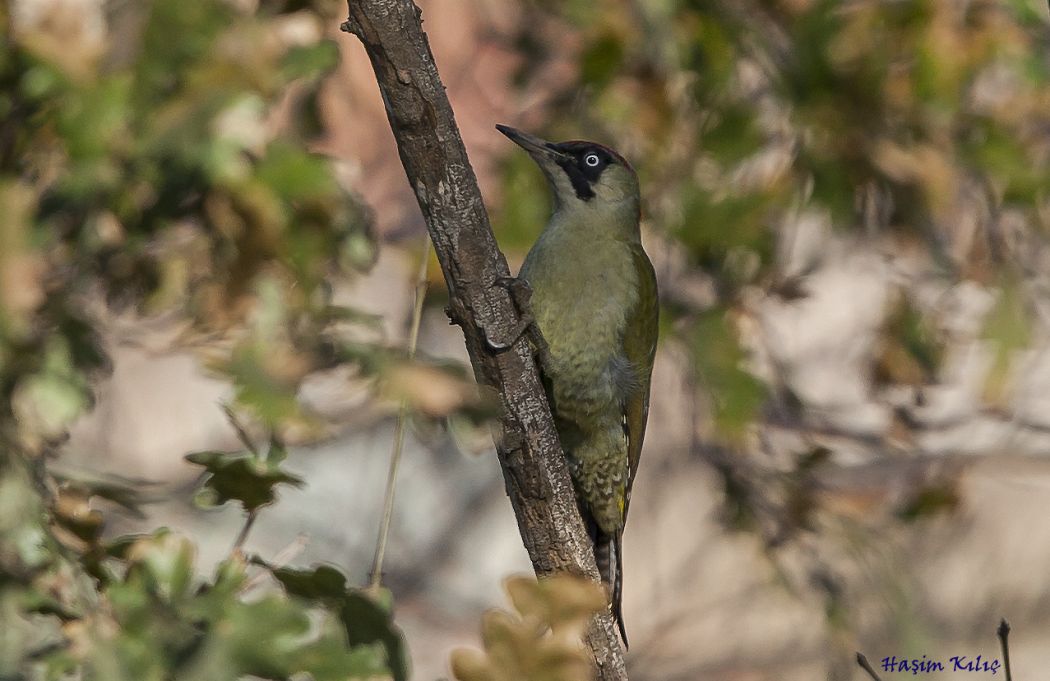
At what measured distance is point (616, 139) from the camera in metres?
3.84

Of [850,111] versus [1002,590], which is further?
[1002,590]

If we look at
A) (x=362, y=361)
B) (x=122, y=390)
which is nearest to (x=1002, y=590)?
(x=122, y=390)

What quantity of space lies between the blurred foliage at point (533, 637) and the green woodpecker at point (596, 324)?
4.45ft

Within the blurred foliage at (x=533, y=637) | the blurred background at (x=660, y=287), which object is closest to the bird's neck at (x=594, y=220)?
the blurred background at (x=660, y=287)

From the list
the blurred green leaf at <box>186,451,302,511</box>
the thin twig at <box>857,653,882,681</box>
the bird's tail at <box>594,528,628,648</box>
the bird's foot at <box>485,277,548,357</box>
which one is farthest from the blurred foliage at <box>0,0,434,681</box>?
the bird's tail at <box>594,528,628,648</box>

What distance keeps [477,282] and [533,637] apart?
644mm

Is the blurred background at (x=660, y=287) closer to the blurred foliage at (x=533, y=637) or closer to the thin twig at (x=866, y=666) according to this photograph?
the blurred foliage at (x=533, y=637)

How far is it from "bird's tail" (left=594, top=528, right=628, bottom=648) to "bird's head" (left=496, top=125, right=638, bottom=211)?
2.76ft

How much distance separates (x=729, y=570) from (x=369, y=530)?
1.64m

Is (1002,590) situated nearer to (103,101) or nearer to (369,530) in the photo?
(369,530)

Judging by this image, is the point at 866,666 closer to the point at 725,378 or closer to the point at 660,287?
the point at 725,378

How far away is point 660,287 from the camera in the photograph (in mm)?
4234

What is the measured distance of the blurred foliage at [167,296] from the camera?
74.5 inches

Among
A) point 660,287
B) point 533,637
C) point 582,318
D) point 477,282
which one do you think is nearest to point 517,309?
point 477,282
